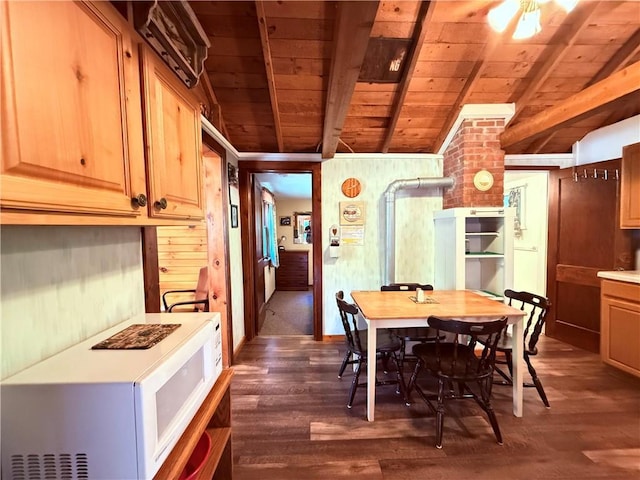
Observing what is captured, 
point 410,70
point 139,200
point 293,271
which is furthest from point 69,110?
point 293,271

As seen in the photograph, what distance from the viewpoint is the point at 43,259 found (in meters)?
0.92

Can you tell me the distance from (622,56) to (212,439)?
4.13 meters

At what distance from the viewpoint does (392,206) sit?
343cm

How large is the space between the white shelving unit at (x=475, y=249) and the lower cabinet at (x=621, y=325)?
818 mm

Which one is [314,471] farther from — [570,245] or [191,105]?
[570,245]

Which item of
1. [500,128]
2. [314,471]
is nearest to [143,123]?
[314,471]

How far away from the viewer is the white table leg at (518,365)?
2150 mm

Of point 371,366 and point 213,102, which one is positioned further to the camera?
point 213,102

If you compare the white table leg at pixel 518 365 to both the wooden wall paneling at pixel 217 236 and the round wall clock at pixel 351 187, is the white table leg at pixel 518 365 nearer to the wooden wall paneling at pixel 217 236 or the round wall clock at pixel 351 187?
the round wall clock at pixel 351 187

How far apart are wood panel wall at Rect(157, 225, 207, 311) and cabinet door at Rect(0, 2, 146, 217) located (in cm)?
279

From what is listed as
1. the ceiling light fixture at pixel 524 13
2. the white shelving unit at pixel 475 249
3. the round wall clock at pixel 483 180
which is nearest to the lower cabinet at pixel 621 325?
the white shelving unit at pixel 475 249

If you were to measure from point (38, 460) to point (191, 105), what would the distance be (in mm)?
1398

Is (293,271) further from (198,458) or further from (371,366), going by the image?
(198,458)

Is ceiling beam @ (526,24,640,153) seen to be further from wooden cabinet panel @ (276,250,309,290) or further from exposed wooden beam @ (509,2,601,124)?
wooden cabinet panel @ (276,250,309,290)
